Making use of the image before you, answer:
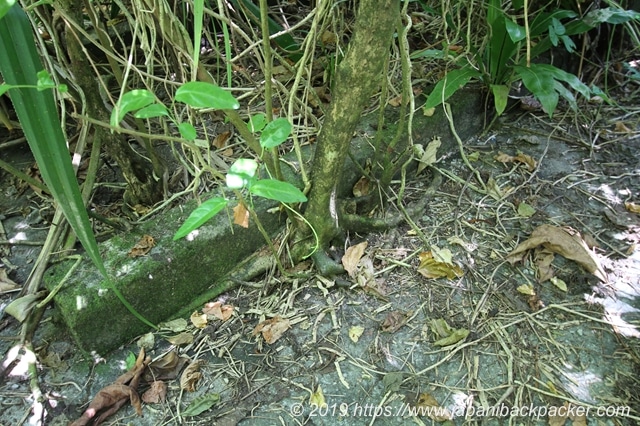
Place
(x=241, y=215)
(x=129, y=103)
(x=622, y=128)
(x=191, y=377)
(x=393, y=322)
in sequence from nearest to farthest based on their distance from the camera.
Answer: (x=129, y=103)
(x=241, y=215)
(x=191, y=377)
(x=393, y=322)
(x=622, y=128)

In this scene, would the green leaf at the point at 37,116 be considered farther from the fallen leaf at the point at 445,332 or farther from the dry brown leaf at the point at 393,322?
the fallen leaf at the point at 445,332

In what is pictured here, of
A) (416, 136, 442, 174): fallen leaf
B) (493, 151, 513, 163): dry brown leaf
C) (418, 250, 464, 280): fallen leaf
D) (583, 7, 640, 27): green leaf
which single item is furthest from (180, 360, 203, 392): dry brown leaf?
(583, 7, 640, 27): green leaf

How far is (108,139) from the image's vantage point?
1.51 meters

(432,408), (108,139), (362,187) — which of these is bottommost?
(432,408)

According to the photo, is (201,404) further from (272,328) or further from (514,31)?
(514,31)

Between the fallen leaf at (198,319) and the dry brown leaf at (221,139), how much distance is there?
65 cm

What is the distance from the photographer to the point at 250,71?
2031mm

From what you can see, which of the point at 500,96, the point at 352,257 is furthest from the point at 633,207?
the point at 352,257

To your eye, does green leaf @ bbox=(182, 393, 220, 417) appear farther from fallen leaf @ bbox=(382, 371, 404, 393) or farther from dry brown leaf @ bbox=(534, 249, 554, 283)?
dry brown leaf @ bbox=(534, 249, 554, 283)

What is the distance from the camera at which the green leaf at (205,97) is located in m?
0.86

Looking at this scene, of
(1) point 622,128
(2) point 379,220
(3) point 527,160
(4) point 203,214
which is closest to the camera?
(4) point 203,214

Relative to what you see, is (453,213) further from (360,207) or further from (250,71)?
(250,71)

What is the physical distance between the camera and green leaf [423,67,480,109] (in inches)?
69.4

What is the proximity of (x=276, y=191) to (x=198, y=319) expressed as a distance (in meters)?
0.62
